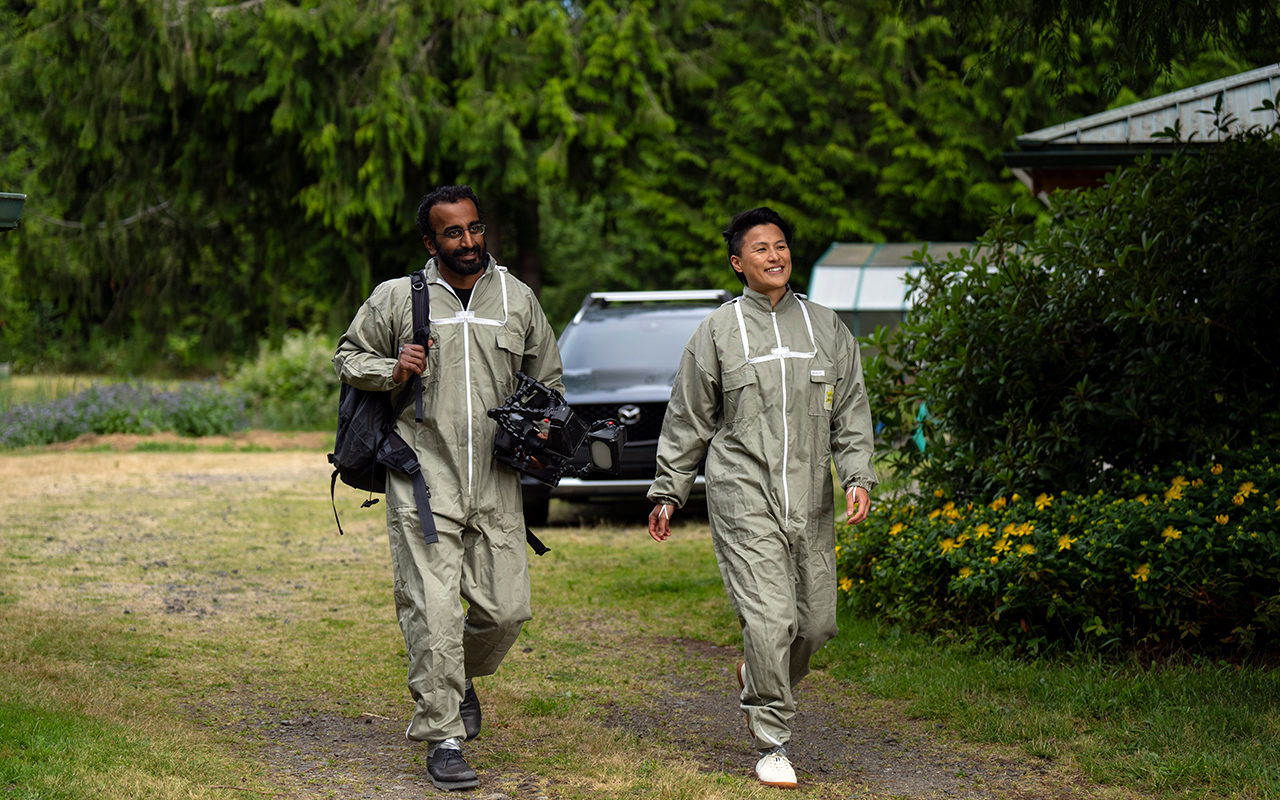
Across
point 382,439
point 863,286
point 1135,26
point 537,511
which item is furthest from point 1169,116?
point 863,286

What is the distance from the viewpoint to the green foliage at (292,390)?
20484 millimetres

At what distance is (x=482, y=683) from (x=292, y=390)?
53.8ft

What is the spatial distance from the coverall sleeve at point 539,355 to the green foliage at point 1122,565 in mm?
2257

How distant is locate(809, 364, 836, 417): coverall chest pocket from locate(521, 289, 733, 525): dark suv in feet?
14.5

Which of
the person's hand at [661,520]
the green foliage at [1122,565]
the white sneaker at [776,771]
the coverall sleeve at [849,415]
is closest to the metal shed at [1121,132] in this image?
the green foliage at [1122,565]

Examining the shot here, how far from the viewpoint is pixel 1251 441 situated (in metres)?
5.81

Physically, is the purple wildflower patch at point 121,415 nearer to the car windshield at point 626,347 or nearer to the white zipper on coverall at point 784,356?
the car windshield at point 626,347

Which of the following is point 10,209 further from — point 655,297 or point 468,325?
point 655,297

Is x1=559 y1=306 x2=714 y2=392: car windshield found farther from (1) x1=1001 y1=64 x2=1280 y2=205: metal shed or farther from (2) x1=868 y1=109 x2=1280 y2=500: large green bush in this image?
(2) x1=868 y1=109 x2=1280 y2=500: large green bush

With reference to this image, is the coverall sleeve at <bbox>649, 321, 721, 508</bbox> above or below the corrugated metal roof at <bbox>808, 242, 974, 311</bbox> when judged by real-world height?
below

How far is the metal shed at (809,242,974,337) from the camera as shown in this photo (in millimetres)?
20031

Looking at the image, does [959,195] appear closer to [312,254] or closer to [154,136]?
[312,254]

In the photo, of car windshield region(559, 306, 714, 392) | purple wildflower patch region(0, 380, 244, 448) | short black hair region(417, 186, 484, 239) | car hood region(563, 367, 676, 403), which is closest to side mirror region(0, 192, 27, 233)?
short black hair region(417, 186, 484, 239)

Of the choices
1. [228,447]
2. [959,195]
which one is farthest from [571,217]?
[228,447]
